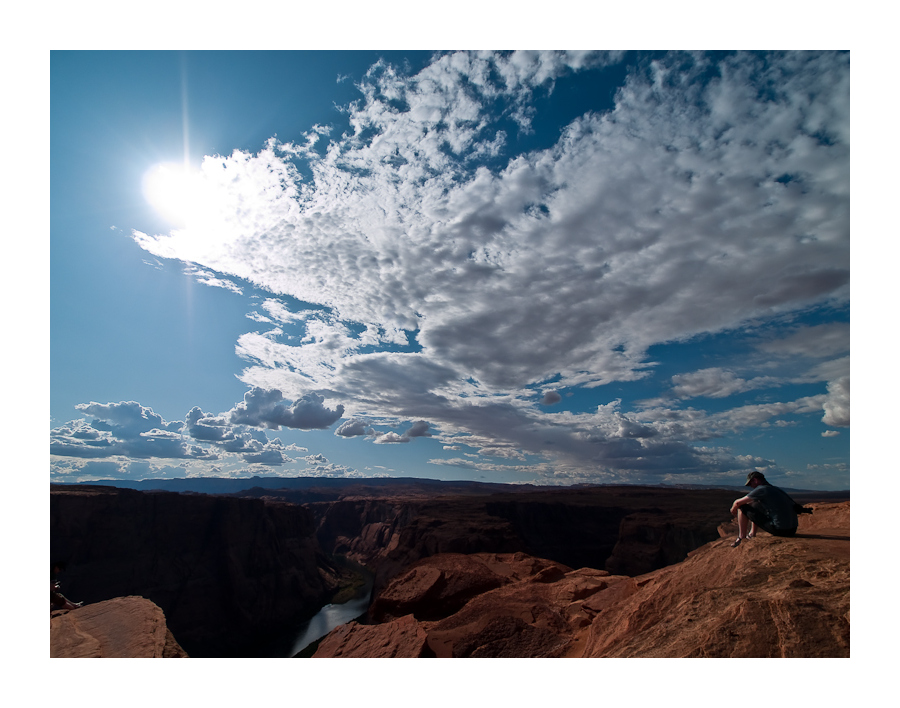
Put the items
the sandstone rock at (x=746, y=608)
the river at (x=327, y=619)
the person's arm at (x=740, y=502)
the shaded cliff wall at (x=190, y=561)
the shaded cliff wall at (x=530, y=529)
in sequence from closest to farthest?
the sandstone rock at (x=746, y=608) < the person's arm at (x=740, y=502) < the shaded cliff wall at (x=190, y=561) < the river at (x=327, y=619) < the shaded cliff wall at (x=530, y=529)

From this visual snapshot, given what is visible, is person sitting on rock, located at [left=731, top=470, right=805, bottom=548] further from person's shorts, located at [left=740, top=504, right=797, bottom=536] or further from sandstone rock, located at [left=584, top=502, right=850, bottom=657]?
sandstone rock, located at [left=584, top=502, right=850, bottom=657]

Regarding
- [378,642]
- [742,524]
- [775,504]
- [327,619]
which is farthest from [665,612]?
[327,619]

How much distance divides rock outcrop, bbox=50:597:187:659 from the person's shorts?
30.5 feet

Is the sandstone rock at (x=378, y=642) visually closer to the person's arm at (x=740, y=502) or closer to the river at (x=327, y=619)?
the person's arm at (x=740, y=502)

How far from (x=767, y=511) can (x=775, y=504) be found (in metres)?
0.17

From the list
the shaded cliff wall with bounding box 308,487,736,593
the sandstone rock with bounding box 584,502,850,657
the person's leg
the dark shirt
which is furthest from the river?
the dark shirt

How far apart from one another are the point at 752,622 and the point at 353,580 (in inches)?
2118

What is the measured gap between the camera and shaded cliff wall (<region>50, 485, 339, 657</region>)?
92.9 ft

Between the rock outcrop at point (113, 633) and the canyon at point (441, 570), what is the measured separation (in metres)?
0.47

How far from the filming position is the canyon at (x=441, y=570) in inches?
206

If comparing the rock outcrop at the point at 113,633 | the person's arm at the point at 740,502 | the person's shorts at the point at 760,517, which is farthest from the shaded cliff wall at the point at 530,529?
the person's shorts at the point at 760,517

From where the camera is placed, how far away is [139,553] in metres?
30.5

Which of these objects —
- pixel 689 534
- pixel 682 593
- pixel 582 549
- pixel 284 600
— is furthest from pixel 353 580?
pixel 682 593
